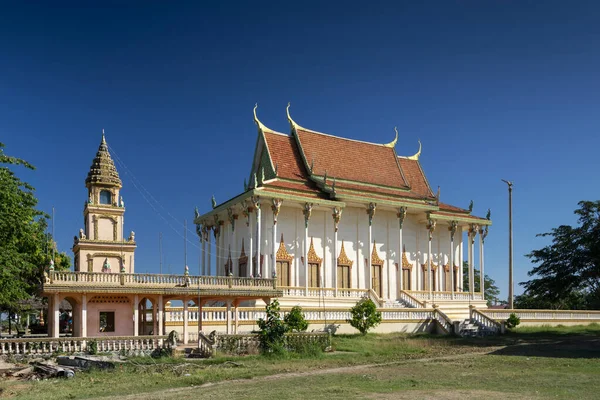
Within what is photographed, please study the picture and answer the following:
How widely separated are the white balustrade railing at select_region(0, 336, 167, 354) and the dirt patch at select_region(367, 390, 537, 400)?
35.4ft

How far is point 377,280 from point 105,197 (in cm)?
1657

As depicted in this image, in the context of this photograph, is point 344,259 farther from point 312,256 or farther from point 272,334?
point 272,334

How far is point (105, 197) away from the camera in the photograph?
40219mm

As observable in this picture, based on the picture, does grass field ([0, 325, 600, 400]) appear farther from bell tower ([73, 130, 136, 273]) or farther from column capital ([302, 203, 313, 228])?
bell tower ([73, 130, 136, 273])

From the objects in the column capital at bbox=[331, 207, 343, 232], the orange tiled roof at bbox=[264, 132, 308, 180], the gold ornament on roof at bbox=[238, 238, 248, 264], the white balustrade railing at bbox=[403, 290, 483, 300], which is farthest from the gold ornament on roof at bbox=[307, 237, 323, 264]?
the white balustrade railing at bbox=[403, 290, 483, 300]

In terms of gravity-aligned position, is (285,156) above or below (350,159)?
below

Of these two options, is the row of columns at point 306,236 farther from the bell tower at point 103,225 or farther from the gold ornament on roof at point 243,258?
the bell tower at point 103,225

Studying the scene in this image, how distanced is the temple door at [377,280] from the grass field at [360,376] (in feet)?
38.6

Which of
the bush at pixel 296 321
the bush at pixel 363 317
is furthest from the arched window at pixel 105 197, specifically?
the bush at pixel 363 317

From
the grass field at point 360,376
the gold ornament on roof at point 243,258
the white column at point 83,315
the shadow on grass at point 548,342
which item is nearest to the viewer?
the grass field at point 360,376

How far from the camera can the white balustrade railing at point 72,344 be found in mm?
21938

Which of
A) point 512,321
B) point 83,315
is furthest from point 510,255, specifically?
point 83,315

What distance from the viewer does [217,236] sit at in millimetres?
40062

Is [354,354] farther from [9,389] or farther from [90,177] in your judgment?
[90,177]
